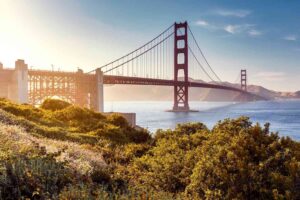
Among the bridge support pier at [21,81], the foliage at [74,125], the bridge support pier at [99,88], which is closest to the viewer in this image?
the foliage at [74,125]

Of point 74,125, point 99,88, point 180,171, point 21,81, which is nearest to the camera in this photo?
point 180,171

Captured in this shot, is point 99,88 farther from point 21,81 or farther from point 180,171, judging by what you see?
point 180,171

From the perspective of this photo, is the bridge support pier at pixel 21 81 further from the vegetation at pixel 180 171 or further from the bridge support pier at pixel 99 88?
the vegetation at pixel 180 171

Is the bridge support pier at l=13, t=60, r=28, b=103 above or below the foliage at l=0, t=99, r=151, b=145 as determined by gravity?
above

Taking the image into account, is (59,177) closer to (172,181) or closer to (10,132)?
(172,181)

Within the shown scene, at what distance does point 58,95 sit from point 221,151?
2765 inches

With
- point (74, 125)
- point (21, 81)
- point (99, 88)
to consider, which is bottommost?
point (74, 125)

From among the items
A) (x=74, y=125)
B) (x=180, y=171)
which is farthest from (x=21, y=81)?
(x=180, y=171)

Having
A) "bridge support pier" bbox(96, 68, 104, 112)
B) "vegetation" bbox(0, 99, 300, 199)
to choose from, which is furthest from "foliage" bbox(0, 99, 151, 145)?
"bridge support pier" bbox(96, 68, 104, 112)

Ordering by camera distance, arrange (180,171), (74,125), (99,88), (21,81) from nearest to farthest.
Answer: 1. (180,171)
2. (74,125)
3. (21,81)
4. (99,88)

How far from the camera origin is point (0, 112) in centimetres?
1788

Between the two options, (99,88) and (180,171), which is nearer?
(180,171)

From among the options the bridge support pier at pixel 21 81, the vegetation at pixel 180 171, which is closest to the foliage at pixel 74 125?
the vegetation at pixel 180 171

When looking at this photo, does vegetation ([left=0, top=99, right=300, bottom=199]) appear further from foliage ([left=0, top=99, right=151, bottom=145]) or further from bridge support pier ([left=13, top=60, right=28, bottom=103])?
bridge support pier ([left=13, top=60, right=28, bottom=103])
